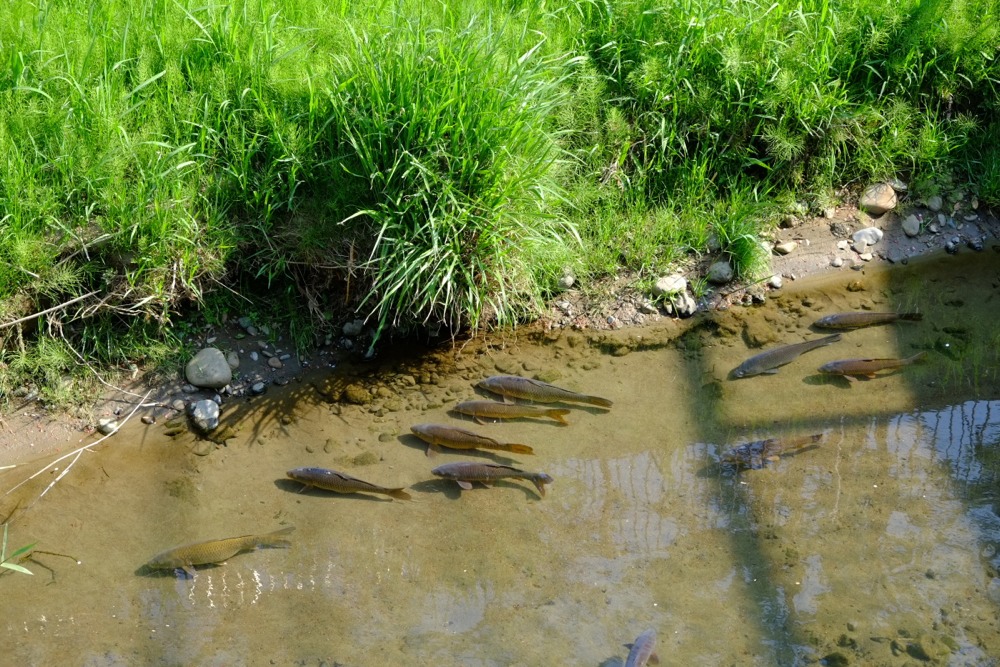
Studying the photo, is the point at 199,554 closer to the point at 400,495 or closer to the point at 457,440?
the point at 400,495

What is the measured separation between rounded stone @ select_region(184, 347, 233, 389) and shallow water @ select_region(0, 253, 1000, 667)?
20 centimetres

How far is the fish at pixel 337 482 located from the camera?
14.3 ft

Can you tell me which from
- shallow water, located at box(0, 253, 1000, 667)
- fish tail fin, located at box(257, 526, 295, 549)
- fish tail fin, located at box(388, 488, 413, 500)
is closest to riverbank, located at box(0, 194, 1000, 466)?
shallow water, located at box(0, 253, 1000, 667)

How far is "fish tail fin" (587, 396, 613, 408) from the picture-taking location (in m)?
4.87

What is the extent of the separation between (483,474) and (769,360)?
5.68 ft

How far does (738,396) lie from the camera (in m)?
4.98

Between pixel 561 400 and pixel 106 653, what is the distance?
7.81ft

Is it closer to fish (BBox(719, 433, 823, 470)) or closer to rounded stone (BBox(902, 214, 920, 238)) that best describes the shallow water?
fish (BBox(719, 433, 823, 470))

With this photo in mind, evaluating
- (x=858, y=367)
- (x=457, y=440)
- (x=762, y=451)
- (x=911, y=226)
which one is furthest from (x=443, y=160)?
(x=911, y=226)

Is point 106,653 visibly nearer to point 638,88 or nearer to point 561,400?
point 561,400

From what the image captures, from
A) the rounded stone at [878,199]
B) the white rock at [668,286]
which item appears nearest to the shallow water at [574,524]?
the white rock at [668,286]

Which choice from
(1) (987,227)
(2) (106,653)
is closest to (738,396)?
(1) (987,227)

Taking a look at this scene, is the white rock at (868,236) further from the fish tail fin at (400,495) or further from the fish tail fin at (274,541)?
the fish tail fin at (274,541)

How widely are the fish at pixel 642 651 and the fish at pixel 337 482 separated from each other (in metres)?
1.28
